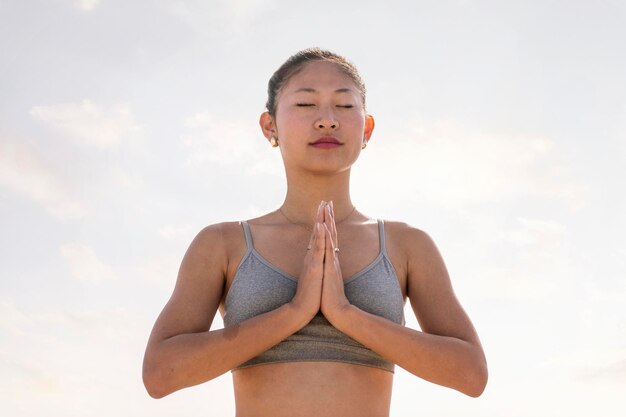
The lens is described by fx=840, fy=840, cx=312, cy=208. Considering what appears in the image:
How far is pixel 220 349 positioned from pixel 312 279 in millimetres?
559

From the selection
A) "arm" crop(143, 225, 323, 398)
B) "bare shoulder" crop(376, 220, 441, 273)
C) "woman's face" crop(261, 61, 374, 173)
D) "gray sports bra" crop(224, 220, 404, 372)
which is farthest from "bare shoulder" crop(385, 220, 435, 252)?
"arm" crop(143, 225, 323, 398)

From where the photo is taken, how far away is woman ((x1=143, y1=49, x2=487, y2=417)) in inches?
161

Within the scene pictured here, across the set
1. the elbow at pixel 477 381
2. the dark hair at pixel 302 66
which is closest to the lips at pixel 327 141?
the dark hair at pixel 302 66

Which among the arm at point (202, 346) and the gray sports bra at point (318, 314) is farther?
the gray sports bra at point (318, 314)

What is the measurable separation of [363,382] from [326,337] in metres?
0.29

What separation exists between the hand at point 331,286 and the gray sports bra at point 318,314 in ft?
0.50

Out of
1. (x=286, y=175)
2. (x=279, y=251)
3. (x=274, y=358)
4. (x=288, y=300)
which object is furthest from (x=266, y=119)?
(x=274, y=358)

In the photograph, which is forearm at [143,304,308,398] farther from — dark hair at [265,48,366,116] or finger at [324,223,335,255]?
dark hair at [265,48,366,116]

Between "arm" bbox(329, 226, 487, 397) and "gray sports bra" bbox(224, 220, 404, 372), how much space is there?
0.15 metres

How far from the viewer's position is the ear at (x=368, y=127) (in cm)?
505

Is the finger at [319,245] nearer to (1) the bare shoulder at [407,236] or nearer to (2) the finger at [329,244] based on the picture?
(2) the finger at [329,244]

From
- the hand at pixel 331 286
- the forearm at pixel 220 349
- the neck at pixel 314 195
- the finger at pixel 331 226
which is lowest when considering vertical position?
the forearm at pixel 220 349

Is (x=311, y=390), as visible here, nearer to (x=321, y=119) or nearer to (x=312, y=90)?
(x=321, y=119)

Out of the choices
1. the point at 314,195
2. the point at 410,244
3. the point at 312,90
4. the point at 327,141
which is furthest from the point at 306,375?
the point at 312,90
